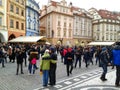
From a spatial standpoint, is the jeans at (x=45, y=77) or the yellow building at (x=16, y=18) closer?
the jeans at (x=45, y=77)

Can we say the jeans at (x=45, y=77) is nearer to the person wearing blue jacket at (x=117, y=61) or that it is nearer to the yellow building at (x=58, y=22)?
the person wearing blue jacket at (x=117, y=61)

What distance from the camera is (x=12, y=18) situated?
120 feet

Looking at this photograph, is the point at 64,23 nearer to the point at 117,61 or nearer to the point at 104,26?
the point at 104,26

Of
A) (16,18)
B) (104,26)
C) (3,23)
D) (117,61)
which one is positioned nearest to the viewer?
(117,61)

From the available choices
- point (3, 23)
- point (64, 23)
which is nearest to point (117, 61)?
point (3, 23)

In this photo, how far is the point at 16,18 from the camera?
3822cm

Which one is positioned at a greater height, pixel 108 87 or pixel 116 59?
pixel 116 59

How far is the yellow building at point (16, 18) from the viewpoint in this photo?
117 ft

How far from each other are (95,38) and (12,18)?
44335 mm

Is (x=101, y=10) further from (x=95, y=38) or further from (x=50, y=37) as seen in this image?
(x=50, y=37)

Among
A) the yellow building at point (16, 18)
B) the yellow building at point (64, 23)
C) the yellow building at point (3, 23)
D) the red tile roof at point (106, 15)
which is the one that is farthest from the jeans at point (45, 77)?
the red tile roof at point (106, 15)

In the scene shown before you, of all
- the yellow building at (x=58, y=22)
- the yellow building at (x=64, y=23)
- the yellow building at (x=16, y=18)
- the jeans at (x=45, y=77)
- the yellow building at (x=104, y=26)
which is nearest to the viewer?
the jeans at (x=45, y=77)

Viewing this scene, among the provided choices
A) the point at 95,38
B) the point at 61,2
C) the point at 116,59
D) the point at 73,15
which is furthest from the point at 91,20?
the point at 116,59

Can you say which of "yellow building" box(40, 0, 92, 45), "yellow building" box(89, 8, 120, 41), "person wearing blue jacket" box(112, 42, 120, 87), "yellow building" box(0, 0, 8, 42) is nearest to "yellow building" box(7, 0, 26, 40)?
"yellow building" box(0, 0, 8, 42)
